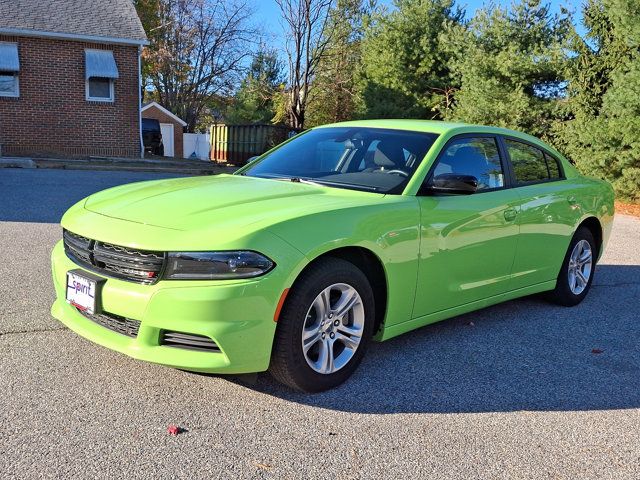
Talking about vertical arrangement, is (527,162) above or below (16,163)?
above

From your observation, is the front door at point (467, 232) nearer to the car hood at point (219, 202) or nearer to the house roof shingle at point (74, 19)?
the car hood at point (219, 202)

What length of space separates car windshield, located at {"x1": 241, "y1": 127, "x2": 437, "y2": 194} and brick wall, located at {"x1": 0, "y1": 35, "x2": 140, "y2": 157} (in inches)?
627

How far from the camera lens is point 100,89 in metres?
19.7

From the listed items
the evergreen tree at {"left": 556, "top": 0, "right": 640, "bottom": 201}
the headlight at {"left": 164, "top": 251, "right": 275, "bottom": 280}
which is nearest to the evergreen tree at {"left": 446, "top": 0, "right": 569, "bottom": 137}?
the evergreen tree at {"left": 556, "top": 0, "right": 640, "bottom": 201}

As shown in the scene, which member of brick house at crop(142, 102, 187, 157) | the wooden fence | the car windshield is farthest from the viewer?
brick house at crop(142, 102, 187, 157)

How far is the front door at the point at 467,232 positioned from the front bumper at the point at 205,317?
49.1 inches

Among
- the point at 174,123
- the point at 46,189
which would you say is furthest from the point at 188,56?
the point at 46,189

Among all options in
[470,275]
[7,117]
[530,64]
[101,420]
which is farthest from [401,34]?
[101,420]

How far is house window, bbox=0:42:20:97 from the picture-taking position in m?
18.0

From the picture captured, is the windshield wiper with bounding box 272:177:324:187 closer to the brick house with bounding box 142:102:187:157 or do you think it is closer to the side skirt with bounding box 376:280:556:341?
the side skirt with bounding box 376:280:556:341

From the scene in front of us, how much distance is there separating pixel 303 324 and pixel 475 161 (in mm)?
2142

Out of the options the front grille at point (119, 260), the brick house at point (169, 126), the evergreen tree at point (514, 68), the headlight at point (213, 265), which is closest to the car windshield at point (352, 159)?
the headlight at point (213, 265)

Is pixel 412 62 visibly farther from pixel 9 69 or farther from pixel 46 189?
pixel 46 189

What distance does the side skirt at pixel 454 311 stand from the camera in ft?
13.1
